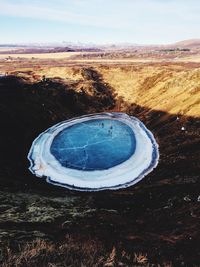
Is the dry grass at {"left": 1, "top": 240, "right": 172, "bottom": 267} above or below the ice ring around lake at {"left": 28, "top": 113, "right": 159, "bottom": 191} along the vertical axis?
above

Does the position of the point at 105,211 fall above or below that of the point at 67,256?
below

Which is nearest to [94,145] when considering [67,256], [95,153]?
[95,153]

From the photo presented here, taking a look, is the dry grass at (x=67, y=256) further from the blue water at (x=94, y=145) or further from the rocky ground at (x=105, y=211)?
the blue water at (x=94, y=145)

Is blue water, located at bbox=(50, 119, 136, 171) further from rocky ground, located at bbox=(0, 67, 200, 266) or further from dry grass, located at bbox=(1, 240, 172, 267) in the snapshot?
dry grass, located at bbox=(1, 240, 172, 267)

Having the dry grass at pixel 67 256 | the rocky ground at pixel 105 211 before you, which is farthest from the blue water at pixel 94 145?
the dry grass at pixel 67 256

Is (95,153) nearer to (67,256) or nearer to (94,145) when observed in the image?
(94,145)

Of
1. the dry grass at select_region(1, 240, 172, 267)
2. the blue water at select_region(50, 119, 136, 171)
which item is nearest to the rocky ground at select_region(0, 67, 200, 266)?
the dry grass at select_region(1, 240, 172, 267)

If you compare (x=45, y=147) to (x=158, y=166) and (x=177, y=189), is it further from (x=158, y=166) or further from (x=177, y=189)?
(x=177, y=189)

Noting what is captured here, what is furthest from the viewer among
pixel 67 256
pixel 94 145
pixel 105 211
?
pixel 94 145
